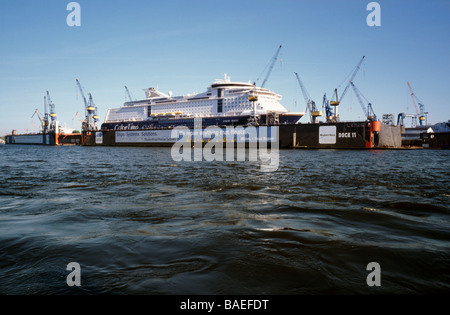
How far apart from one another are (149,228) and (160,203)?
229 centimetres

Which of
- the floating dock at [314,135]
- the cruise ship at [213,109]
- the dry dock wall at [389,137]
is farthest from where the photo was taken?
the cruise ship at [213,109]

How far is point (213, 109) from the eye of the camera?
7744 cm

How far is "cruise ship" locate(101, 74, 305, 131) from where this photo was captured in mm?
68188

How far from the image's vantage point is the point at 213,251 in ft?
12.9

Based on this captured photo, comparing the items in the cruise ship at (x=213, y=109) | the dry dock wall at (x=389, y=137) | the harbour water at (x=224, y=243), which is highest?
the cruise ship at (x=213, y=109)

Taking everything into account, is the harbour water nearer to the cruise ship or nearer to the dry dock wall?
the dry dock wall

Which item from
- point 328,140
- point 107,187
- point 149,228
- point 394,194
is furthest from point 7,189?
point 328,140

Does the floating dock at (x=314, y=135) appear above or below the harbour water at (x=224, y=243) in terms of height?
above

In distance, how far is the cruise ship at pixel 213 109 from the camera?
Answer: 224 feet

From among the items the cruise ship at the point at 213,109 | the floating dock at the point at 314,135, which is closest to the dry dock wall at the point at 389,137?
the floating dock at the point at 314,135

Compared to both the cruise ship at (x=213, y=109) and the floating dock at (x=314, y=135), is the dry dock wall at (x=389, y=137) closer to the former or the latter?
the floating dock at (x=314, y=135)
